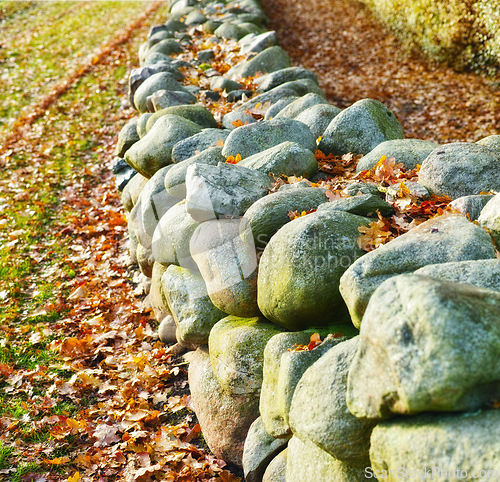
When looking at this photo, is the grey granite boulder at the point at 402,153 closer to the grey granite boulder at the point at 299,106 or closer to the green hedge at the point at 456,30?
the grey granite boulder at the point at 299,106

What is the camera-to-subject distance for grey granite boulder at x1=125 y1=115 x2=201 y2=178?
447cm

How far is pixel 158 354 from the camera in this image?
12.9ft

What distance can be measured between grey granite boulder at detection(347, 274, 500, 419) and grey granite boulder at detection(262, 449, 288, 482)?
0.93m

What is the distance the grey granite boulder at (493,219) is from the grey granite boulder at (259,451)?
1.46 metres

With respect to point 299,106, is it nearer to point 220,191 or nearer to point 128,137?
point 220,191

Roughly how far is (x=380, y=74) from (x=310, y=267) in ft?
27.3

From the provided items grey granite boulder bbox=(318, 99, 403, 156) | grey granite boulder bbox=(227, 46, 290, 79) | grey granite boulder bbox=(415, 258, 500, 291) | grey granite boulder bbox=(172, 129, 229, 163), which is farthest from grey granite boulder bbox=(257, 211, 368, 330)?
grey granite boulder bbox=(227, 46, 290, 79)

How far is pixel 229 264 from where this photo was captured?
302 cm

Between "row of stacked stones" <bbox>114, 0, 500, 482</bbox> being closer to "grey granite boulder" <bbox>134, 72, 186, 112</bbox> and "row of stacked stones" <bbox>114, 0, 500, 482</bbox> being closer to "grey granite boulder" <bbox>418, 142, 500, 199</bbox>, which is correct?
"grey granite boulder" <bbox>418, 142, 500, 199</bbox>

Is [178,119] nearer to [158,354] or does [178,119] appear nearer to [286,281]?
[158,354]

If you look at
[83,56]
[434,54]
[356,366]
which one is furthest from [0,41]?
[356,366]

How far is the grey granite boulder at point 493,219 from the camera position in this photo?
7.55ft

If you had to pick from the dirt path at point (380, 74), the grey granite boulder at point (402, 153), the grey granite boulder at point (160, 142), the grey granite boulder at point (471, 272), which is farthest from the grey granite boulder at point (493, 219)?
the dirt path at point (380, 74)

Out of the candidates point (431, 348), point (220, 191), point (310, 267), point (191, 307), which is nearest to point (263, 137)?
point (220, 191)
